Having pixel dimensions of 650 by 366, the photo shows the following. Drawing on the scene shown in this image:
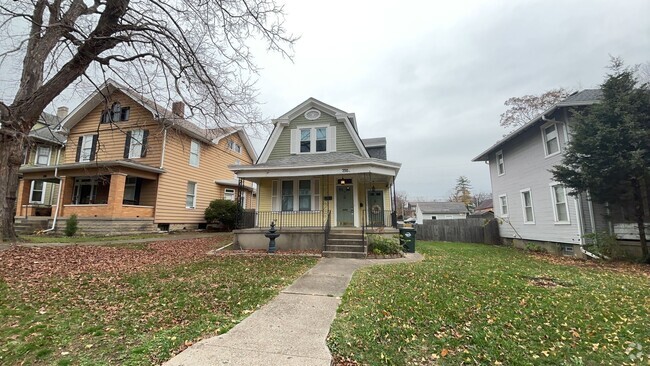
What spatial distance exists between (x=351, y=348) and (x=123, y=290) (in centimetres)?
452

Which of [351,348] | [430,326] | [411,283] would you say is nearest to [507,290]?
[411,283]

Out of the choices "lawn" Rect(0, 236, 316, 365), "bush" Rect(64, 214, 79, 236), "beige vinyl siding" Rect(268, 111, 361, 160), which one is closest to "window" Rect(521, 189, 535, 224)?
"beige vinyl siding" Rect(268, 111, 361, 160)

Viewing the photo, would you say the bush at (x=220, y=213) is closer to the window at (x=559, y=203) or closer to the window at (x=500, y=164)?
the window at (x=500, y=164)

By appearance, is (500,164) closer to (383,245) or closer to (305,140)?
(383,245)

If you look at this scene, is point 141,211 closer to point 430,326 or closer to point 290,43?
point 290,43

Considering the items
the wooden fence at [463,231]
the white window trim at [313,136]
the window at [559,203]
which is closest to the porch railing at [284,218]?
the white window trim at [313,136]

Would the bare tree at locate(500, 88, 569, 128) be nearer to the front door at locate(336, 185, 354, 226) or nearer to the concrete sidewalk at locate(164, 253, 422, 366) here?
the front door at locate(336, 185, 354, 226)

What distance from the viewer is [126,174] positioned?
14.5m

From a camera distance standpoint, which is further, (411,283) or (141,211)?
(141,211)

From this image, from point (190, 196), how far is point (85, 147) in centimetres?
714

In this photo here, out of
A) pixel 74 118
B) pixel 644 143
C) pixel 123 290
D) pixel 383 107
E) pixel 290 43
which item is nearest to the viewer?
pixel 123 290

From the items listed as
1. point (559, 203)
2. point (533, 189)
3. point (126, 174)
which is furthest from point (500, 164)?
point (126, 174)

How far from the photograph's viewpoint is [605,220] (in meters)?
10.1

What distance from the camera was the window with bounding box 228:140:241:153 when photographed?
72.2 feet
